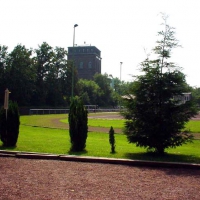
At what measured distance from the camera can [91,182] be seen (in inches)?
251

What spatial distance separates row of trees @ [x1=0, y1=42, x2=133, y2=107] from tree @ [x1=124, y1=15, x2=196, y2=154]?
40291mm

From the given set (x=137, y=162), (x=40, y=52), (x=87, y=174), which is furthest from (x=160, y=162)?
(x=40, y=52)

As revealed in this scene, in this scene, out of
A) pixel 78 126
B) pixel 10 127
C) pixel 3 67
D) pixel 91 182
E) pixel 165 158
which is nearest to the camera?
pixel 91 182

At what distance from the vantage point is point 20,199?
5062 mm

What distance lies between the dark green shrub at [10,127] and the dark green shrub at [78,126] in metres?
2.61

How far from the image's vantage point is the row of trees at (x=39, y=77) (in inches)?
1940

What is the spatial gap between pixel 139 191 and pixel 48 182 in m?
2.07

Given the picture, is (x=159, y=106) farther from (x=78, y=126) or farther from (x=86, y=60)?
(x=86, y=60)

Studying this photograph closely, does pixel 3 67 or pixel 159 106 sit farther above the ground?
pixel 3 67

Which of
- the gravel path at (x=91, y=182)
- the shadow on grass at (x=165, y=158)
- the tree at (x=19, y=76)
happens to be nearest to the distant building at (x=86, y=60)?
the tree at (x=19, y=76)

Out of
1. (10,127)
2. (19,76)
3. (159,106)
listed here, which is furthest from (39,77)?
(159,106)

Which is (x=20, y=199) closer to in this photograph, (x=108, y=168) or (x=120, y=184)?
(x=120, y=184)

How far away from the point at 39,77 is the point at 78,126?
51025 millimetres

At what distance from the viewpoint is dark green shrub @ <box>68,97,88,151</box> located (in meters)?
10.8
